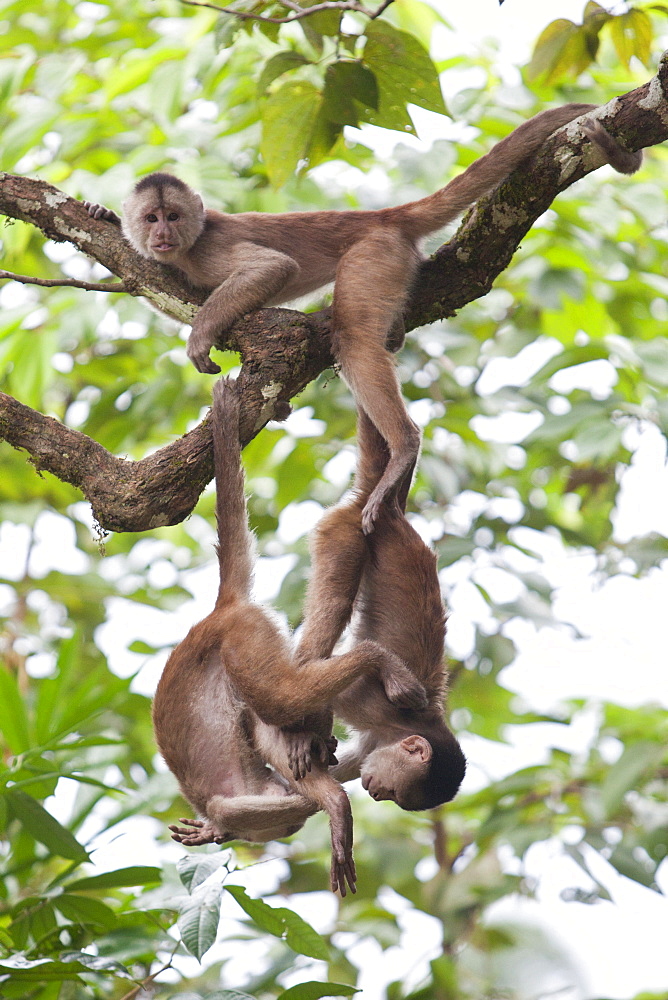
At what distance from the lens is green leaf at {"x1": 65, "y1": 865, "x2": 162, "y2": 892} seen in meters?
3.66

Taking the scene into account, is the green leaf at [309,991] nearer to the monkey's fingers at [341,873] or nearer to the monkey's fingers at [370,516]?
the monkey's fingers at [341,873]

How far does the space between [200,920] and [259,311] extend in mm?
2047

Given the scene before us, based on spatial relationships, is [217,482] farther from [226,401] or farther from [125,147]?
[125,147]

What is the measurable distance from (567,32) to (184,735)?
9.40 feet

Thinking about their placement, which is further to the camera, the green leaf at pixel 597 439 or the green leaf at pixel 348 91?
the green leaf at pixel 597 439

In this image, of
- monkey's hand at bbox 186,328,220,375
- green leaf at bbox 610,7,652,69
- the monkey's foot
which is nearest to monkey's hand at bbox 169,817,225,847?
the monkey's foot

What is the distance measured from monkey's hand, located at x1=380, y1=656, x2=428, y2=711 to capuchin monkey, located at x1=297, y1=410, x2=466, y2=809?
0.01m

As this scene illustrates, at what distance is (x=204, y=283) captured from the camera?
4.19 meters

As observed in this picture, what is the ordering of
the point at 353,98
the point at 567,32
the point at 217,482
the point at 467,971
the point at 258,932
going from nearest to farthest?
the point at 217,482 → the point at 353,98 → the point at 567,32 → the point at 467,971 → the point at 258,932

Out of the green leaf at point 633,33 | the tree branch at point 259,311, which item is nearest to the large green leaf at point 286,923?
the tree branch at point 259,311

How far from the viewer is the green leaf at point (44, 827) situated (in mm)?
3600

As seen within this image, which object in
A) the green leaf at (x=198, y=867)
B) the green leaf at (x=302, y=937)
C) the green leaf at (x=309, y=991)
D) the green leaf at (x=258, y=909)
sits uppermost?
the green leaf at (x=198, y=867)

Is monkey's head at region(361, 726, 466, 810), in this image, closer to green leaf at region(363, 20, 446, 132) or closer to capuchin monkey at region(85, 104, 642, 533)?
capuchin monkey at region(85, 104, 642, 533)

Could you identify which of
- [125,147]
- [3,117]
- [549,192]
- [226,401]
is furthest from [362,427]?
[3,117]
